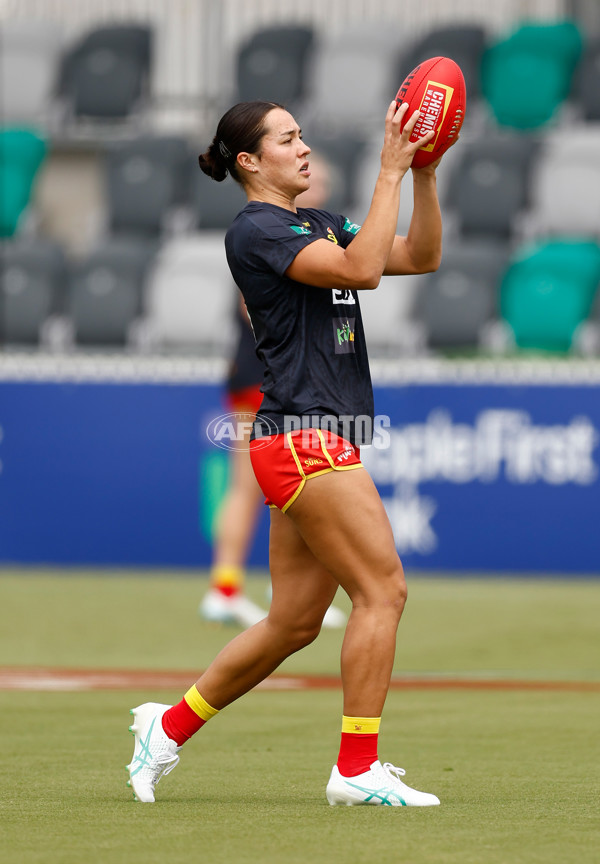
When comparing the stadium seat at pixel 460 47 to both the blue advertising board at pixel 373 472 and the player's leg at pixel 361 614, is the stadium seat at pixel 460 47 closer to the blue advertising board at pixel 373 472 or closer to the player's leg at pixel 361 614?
the blue advertising board at pixel 373 472

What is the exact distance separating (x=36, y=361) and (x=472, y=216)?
4.30 metres

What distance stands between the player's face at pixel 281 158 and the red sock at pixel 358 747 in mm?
1454

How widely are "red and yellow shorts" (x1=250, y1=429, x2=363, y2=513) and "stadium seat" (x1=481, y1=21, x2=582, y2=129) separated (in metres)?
10.6

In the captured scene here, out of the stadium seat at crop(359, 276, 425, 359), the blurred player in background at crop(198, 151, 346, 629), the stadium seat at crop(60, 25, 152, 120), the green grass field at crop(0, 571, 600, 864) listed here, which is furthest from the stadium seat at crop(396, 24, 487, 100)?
the green grass field at crop(0, 571, 600, 864)

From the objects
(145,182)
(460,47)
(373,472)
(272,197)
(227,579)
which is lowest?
(227,579)

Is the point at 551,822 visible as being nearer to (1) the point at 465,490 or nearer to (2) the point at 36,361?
(1) the point at 465,490

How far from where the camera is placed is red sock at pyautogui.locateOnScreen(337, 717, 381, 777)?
3.78 metres

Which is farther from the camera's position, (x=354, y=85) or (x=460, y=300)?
(x=354, y=85)

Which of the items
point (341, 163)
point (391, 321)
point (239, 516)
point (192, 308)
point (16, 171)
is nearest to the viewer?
point (239, 516)

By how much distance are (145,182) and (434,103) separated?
991 cm

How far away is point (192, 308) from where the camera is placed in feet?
41.2

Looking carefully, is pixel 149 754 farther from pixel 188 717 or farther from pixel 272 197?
pixel 272 197

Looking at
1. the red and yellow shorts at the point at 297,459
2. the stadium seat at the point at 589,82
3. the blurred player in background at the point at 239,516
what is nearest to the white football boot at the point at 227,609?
the blurred player in background at the point at 239,516

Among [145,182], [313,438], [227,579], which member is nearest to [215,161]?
[313,438]
